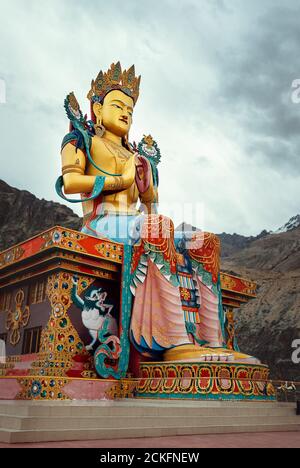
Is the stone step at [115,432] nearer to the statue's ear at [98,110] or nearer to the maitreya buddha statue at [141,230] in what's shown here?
the maitreya buddha statue at [141,230]

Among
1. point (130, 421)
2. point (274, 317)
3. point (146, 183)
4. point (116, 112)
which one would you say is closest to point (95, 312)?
point (130, 421)

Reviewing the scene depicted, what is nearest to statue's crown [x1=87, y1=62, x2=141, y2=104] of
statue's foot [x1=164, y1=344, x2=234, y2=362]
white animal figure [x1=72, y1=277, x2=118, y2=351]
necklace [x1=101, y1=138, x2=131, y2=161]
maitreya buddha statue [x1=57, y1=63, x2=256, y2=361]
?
maitreya buddha statue [x1=57, y1=63, x2=256, y2=361]

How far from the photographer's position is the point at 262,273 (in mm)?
26828

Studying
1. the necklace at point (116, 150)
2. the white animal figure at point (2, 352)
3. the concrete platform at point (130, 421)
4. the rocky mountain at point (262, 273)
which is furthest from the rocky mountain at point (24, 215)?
the concrete platform at point (130, 421)

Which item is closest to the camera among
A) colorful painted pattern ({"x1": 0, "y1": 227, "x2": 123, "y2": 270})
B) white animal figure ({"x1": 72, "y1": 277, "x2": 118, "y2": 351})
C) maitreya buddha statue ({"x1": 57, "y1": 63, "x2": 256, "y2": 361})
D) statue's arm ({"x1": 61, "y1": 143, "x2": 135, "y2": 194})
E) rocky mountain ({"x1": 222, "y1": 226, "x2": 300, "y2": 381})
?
colorful painted pattern ({"x1": 0, "y1": 227, "x2": 123, "y2": 270})

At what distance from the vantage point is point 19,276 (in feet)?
28.9

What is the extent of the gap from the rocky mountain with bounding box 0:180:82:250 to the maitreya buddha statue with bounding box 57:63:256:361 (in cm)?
1775

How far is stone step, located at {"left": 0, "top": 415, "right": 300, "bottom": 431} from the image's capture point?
4398mm

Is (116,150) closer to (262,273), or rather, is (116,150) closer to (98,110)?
(98,110)

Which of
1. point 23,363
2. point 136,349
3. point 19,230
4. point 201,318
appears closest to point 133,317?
point 136,349

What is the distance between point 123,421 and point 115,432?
338 mm

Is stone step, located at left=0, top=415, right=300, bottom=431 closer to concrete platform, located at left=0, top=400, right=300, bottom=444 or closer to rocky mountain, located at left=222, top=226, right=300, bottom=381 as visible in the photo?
concrete platform, located at left=0, top=400, right=300, bottom=444
